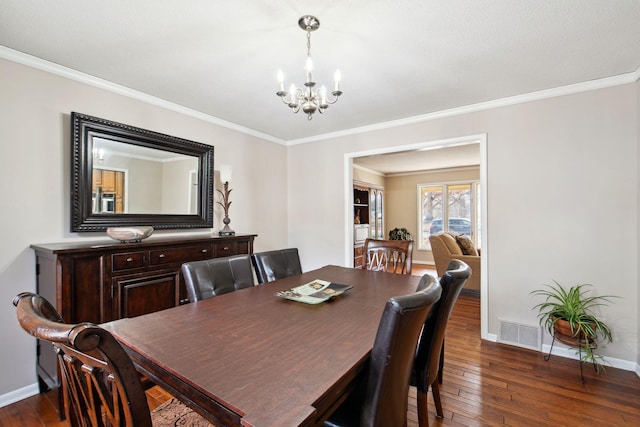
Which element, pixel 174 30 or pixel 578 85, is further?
pixel 578 85

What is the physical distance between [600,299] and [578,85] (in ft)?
6.22

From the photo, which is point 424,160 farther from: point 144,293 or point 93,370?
point 93,370

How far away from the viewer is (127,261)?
214 cm

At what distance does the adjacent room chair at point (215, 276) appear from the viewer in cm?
172

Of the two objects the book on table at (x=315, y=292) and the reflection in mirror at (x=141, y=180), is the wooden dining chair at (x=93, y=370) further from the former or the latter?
the reflection in mirror at (x=141, y=180)

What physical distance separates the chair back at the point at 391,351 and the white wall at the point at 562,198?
2.40 m

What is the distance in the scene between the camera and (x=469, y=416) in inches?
71.6

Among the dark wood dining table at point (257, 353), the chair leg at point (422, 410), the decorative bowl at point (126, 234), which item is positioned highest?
the decorative bowl at point (126, 234)

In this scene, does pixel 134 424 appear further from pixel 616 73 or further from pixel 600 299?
pixel 616 73

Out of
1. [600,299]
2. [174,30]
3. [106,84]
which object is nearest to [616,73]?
[600,299]

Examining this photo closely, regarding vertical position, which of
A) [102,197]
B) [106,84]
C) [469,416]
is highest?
[106,84]

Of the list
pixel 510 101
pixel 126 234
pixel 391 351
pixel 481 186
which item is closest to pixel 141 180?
pixel 126 234

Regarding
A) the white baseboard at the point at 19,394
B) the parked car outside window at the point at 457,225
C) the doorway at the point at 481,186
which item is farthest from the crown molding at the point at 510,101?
the parked car outside window at the point at 457,225

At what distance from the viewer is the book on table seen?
161cm
